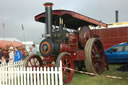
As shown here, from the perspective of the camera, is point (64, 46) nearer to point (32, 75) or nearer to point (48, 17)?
point (48, 17)

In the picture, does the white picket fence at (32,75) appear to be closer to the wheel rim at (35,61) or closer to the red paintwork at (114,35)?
the wheel rim at (35,61)

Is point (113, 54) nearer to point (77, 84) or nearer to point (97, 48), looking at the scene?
point (97, 48)

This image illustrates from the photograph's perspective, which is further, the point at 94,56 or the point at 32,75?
the point at 94,56

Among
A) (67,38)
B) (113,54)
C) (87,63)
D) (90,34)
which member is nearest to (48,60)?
(67,38)

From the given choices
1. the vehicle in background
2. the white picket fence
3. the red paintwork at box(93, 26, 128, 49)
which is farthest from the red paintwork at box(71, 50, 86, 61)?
the red paintwork at box(93, 26, 128, 49)

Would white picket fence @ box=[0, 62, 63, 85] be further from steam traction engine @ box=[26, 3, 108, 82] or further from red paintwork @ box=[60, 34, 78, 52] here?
red paintwork @ box=[60, 34, 78, 52]

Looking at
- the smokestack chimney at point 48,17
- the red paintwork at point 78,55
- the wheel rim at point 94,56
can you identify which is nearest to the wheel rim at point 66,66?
the red paintwork at point 78,55

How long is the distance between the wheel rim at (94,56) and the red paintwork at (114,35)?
18.1ft

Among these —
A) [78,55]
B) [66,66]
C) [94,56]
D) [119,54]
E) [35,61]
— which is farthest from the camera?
[119,54]

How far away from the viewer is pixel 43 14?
693 cm

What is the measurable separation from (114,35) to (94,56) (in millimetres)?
6499

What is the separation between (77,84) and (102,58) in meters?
2.83

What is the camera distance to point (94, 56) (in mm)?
7445

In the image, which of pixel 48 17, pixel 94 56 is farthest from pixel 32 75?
pixel 94 56
